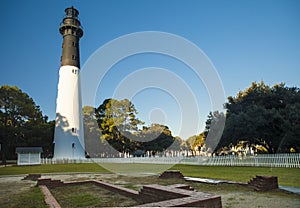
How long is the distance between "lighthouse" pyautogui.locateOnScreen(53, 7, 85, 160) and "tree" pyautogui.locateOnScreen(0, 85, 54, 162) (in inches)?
226

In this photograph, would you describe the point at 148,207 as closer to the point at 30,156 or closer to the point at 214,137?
the point at 214,137

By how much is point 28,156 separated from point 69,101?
8285 millimetres

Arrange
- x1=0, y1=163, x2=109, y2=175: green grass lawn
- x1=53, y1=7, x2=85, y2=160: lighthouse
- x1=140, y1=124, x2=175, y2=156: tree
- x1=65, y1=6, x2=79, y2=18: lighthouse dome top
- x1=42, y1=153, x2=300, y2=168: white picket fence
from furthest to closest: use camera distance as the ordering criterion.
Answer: x1=140, y1=124, x2=175, y2=156: tree → x1=65, y1=6, x2=79, y2=18: lighthouse dome top → x1=53, y1=7, x2=85, y2=160: lighthouse → x1=0, y1=163, x2=109, y2=175: green grass lawn → x1=42, y1=153, x2=300, y2=168: white picket fence

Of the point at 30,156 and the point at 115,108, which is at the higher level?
the point at 115,108

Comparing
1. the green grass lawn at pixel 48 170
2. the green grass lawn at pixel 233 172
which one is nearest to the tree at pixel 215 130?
the green grass lawn at pixel 233 172

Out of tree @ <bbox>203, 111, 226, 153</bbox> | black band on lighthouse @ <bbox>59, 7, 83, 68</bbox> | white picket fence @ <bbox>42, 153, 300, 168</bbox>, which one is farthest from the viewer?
black band on lighthouse @ <bbox>59, 7, 83, 68</bbox>

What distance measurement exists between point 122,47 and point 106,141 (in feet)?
77.1

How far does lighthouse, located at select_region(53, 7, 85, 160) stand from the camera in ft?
100

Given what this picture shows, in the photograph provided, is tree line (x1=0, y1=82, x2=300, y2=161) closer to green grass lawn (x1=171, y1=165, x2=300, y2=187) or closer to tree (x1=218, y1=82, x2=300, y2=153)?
tree (x1=218, y1=82, x2=300, y2=153)

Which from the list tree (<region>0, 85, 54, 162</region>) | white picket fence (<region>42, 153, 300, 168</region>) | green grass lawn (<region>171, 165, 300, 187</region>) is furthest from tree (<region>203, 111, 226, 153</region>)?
tree (<region>0, 85, 54, 162</region>)

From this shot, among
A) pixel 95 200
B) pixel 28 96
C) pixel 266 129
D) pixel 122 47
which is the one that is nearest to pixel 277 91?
pixel 266 129

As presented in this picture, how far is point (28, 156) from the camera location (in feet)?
89.9

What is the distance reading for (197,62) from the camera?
631 inches

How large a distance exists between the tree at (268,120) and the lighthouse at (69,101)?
1855cm
